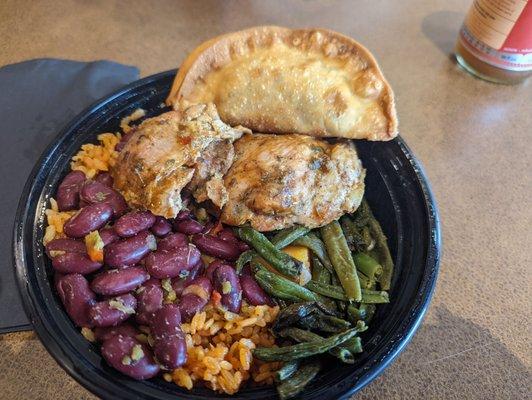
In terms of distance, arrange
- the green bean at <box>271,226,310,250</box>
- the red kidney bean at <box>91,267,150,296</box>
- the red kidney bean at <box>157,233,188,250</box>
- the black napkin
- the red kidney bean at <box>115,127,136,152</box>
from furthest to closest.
A: the black napkin → the red kidney bean at <box>115,127,136,152</box> → the green bean at <box>271,226,310,250</box> → the red kidney bean at <box>157,233,188,250</box> → the red kidney bean at <box>91,267,150,296</box>

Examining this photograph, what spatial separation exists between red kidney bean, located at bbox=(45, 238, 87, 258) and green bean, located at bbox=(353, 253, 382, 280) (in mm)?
931

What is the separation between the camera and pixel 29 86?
2.27 m

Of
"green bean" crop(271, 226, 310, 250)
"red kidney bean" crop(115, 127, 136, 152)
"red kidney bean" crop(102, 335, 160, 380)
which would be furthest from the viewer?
"red kidney bean" crop(115, 127, 136, 152)

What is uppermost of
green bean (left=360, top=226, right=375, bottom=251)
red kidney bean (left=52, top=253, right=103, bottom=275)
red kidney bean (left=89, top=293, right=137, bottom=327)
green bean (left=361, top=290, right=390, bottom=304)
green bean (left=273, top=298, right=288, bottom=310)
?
green bean (left=360, top=226, right=375, bottom=251)

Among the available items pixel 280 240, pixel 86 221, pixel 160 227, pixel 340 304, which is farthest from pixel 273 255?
pixel 86 221

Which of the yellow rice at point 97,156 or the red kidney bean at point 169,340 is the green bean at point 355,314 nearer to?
the red kidney bean at point 169,340

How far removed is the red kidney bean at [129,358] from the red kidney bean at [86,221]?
1.19ft

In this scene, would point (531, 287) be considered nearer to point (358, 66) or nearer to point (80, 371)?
point (358, 66)

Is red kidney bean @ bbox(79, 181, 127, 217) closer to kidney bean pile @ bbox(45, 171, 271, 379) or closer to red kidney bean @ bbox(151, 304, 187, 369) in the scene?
kidney bean pile @ bbox(45, 171, 271, 379)

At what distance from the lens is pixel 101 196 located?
1.54m

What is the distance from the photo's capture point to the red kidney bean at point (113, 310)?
1.32 meters

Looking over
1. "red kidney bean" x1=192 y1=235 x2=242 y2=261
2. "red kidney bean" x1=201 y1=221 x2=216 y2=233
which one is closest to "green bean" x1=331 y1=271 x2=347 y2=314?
"red kidney bean" x1=192 y1=235 x2=242 y2=261

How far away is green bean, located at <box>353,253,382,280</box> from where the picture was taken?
1.59 meters

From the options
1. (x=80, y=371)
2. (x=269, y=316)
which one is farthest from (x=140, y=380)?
(x=269, y=316)
